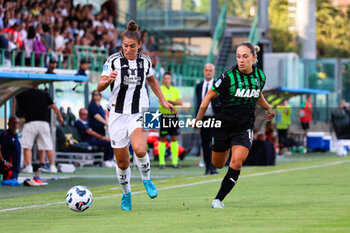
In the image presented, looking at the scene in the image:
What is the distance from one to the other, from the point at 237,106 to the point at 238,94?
0.50 feet

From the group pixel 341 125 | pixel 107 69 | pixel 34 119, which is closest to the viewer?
pixel 107 69

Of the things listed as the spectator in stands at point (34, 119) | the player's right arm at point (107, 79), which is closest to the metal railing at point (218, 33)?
the spectator in stands at point (34, 119)

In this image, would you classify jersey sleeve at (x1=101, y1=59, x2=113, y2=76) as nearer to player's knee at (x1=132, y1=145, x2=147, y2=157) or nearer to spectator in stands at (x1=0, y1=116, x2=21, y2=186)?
player's knee at (x1=132, y1=145, x2=147, y2=157)

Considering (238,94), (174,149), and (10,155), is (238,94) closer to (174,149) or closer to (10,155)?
(10,155)

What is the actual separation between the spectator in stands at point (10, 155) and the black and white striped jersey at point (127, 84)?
5.77 meters

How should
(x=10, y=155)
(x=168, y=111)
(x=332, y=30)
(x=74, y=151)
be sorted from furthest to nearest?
1. (x=332, y=30)
2. (x=74, y=151)
3. (x=168, y=111)
4. (x=10, y=155)

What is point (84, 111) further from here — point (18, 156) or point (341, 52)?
point (341, 52)

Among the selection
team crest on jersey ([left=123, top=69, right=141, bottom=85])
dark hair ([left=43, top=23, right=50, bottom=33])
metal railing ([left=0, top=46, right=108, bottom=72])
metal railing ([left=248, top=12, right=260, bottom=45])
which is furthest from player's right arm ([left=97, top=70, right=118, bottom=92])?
metal railing ([left=248, top=12, right=260, bottom=45])

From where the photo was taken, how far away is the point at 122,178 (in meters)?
10.4

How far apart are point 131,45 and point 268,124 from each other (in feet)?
53.9

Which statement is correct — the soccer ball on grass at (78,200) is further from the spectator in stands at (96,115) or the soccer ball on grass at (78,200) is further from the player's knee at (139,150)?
the spectator in stands at (96,115)

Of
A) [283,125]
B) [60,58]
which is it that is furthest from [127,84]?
[283,125]

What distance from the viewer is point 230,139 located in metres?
10.5

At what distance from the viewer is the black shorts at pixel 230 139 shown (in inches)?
410
